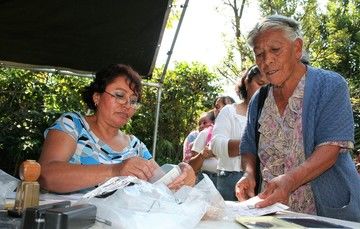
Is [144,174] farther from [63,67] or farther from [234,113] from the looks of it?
[63,67]

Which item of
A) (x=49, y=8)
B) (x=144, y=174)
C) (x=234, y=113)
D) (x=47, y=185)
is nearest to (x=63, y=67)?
(x=49, y=8)

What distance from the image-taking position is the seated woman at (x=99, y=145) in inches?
72.2

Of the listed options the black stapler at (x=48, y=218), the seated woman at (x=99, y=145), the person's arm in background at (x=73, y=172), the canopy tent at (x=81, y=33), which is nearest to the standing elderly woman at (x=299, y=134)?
the seated woman at (x=99, y=145)

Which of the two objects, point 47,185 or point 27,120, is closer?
point 47,185

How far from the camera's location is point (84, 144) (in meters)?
2.20

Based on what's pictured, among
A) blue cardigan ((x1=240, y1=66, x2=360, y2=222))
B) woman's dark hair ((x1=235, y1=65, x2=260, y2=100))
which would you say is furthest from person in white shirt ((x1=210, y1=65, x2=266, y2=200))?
blue cardigan ((x1=240, y1=66, x2=360, y2=222))

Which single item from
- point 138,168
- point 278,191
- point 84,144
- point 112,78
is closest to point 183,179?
point 138,168

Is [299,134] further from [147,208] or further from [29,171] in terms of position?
[29,171]

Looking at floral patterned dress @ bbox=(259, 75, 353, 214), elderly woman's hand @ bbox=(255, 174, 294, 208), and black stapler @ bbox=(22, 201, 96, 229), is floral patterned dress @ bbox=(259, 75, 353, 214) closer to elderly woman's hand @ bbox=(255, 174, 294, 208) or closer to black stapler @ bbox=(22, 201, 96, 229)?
elderly woman's hand @ bbox=(255, 174, 294, 208)

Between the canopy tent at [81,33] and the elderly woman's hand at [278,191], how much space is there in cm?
217

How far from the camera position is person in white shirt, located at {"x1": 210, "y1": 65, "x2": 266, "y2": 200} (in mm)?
2873

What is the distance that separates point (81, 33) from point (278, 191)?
109 inches

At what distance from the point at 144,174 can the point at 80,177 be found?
34cm

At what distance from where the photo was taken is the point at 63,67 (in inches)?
174
